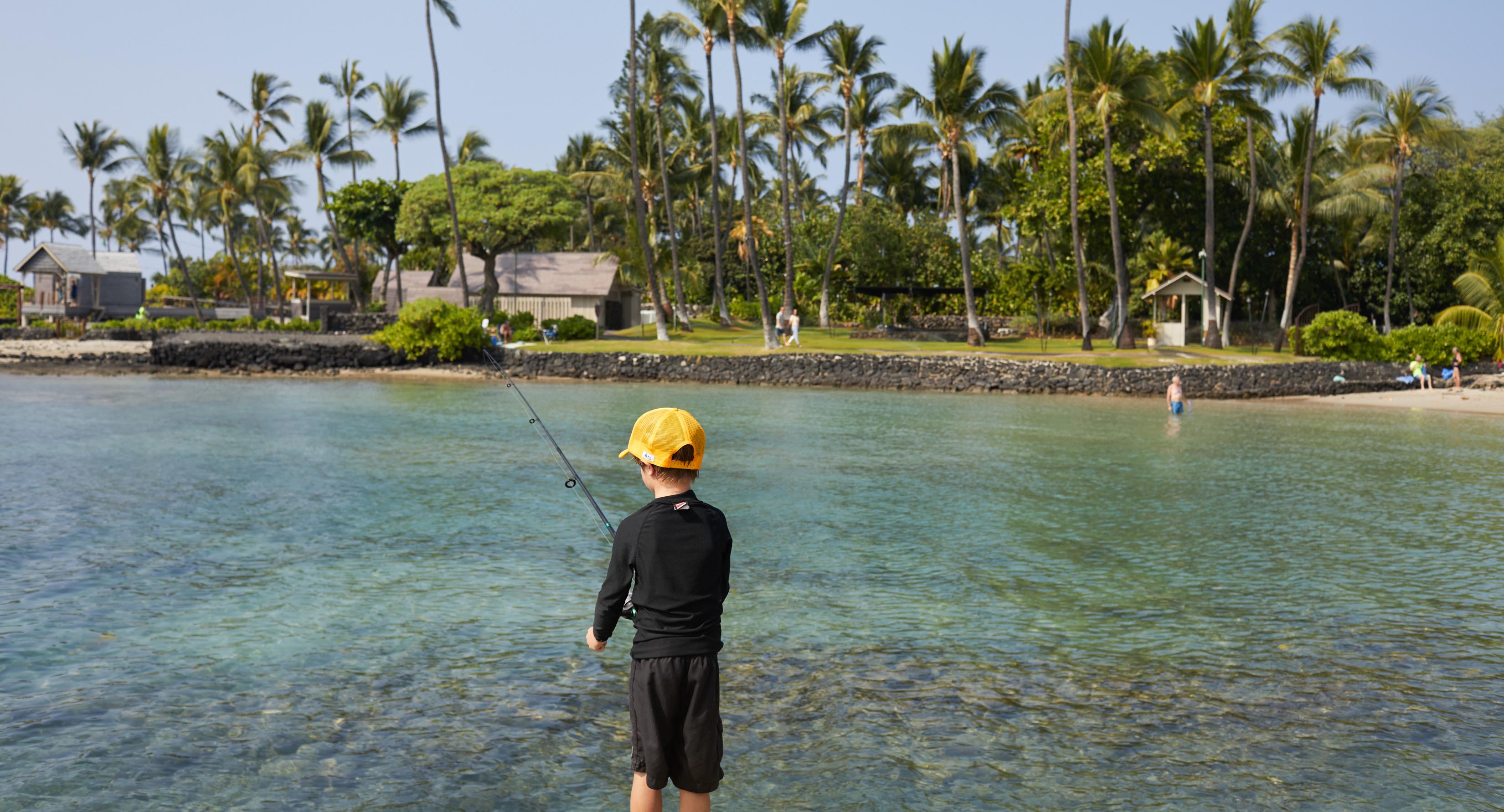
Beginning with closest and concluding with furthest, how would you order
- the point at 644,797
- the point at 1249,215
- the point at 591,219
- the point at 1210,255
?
the point at 644,797 → the point at 1210,255 → the point at 1249,215 → the point at 591,219

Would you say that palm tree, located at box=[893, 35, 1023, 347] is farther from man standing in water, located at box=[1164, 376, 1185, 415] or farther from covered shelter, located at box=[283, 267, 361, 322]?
covered shelter, located at box=[283, 267, 361, 322]

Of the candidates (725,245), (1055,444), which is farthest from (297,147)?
(1055,444)

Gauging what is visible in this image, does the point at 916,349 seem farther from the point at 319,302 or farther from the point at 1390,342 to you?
the point at 319,302

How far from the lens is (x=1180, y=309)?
5259cm

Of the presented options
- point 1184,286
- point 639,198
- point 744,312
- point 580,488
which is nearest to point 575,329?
point 639,198

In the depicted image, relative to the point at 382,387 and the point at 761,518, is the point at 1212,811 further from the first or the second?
the point at 382,387

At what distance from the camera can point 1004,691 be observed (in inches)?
266

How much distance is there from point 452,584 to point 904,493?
7267 mm

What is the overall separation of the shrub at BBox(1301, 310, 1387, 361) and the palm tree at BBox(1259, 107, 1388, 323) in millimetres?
6853

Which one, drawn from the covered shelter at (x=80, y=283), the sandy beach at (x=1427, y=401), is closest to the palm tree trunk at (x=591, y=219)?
the covered shelter at (x=80, y=283)

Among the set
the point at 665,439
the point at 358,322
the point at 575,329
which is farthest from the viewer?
the point at 358,322

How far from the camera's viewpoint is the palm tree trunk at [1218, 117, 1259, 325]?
4791cm

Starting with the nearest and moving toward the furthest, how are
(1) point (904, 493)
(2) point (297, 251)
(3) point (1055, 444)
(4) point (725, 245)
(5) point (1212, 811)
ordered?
(5) point (1212, 811)
(1) point (904, 493)
(3) point (1055, 444)
(4) point (725, 245)
(2) point (297, 251)

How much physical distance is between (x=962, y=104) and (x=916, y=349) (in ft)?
35.2
